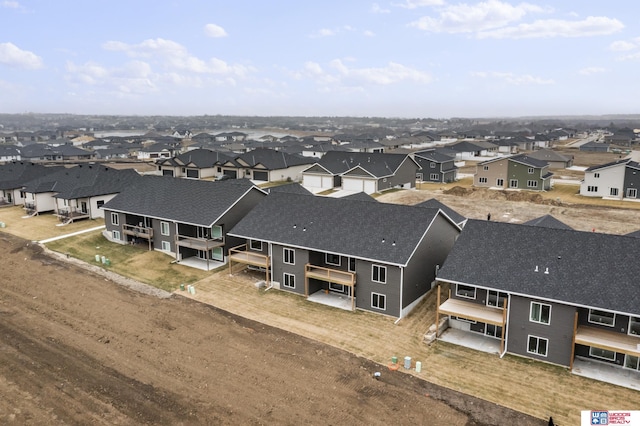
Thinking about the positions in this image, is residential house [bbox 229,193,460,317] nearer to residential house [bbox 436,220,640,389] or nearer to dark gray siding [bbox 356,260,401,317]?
dark gray siding [bbox 356,260,401,317]

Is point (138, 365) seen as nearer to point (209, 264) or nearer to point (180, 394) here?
point (180, 394)

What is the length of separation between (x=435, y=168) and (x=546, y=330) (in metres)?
63.0

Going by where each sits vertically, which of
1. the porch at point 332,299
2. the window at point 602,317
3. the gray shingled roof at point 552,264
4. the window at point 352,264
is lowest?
the porch at point 332,299

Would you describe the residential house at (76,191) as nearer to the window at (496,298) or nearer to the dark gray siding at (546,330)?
the window at (496,298)

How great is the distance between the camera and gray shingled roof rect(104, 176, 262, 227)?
3994cm

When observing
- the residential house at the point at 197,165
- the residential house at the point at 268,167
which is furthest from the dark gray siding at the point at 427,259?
the residential house at the point at 197,165

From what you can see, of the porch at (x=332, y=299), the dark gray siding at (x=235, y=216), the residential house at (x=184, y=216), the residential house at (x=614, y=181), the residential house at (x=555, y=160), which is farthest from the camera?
the residential house at (x=555, y=160)

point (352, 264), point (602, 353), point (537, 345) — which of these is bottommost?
point (602, 353)

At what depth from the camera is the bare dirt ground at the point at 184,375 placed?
64.4 feet

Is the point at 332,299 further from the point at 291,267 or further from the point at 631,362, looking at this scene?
the point at 631,362

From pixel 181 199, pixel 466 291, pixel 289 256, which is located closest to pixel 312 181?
pixel 181 199

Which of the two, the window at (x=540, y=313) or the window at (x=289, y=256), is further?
the window at (x=289, y=256)

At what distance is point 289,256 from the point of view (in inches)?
1313

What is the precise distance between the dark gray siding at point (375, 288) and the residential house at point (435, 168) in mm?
57716
